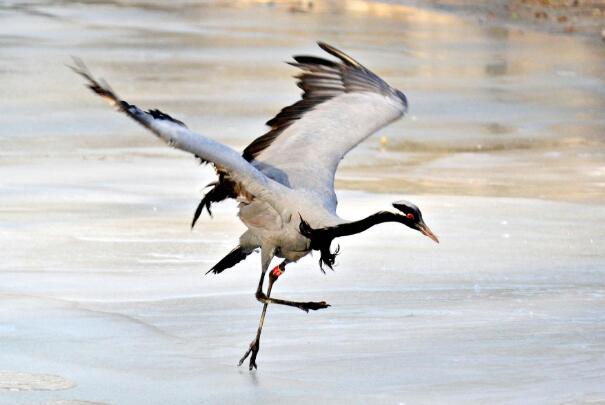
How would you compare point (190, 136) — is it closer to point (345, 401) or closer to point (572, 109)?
point (345, 401)

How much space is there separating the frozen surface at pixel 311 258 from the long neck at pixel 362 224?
0.52 meters

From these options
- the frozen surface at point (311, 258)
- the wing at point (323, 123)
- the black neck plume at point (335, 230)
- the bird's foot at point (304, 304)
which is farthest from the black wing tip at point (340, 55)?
the bird's foot at point (304, 304)

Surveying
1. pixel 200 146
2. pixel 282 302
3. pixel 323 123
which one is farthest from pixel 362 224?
pixel 323 123

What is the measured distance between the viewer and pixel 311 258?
903 cm

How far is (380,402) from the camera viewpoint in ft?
20.5

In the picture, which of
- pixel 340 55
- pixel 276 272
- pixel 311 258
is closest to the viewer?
pixel 276 272

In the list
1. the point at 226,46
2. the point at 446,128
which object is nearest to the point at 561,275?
the point at 446,128

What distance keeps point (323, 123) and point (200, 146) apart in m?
1.54

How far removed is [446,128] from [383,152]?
1578mm

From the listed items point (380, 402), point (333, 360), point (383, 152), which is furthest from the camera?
point (383, 152)

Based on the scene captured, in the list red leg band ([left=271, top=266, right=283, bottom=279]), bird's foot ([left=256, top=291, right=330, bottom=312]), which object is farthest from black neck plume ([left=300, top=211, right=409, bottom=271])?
red leg band ([left=271, top=266, right=283, bottom=279])

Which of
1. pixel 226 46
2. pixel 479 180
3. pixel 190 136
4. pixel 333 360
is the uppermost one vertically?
pixel 190 136

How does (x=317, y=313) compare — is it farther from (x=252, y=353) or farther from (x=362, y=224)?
(x=362, y=224)

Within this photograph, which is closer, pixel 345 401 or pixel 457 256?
pixel 345 401
